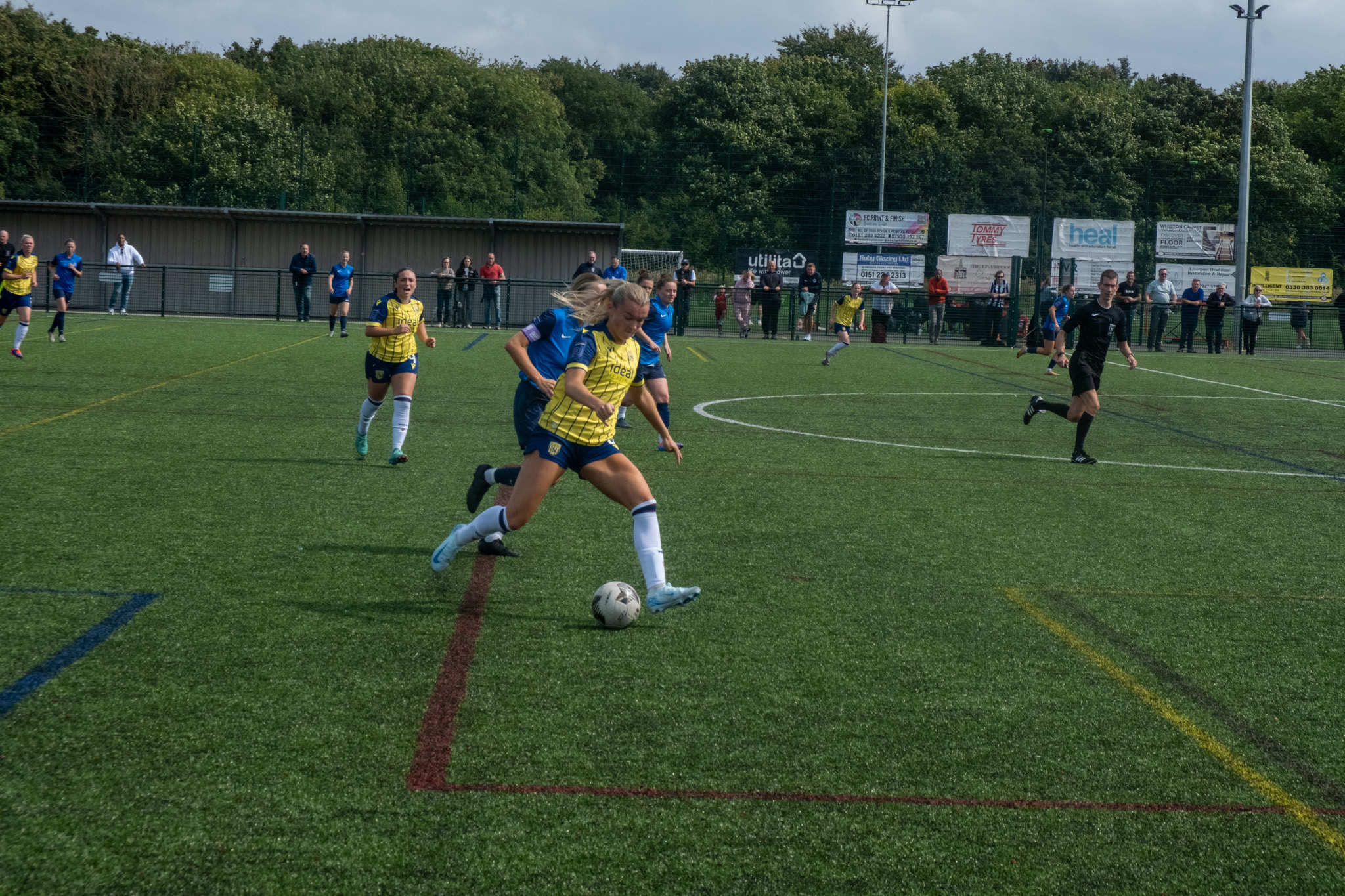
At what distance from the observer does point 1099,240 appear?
44.2m

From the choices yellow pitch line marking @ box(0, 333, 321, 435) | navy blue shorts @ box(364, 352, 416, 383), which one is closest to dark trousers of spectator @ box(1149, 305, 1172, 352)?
yellow pitch line marking @ box(0, 333, 321, 435)

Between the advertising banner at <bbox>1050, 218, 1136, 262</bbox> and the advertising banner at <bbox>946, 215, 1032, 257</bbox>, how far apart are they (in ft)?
5.04

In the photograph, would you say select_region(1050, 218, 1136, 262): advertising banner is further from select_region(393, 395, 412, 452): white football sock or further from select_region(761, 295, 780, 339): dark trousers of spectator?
select_region(393, 395, 412, 452): white football sock

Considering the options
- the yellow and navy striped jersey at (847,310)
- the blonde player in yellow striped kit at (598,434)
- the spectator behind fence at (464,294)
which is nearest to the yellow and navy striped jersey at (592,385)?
the blonde player in yellow striped kit at (598,434)

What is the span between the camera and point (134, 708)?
4504 millimetres

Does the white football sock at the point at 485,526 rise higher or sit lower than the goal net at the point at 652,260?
lower

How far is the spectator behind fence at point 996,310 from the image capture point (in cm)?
3556

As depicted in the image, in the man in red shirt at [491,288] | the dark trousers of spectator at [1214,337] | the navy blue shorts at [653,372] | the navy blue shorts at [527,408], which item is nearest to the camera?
the navy blue shorts at [527,408]

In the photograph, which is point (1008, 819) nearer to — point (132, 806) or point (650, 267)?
point (132, 806)

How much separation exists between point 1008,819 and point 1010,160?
46.9 m

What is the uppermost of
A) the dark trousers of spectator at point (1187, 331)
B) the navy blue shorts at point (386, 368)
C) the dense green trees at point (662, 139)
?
the dense green trees at point (662, 139)

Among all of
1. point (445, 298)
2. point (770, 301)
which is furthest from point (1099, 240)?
point (445, 298)

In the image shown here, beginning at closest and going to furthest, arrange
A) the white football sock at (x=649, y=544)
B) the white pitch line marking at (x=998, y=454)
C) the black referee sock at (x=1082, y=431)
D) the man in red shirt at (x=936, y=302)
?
the white football sock at (x=649, y=544), the white pitch line marking at (x=998, y=454), the black referee sock at (x=1082, y=431), the man in red shirt at (x=936, y=302)

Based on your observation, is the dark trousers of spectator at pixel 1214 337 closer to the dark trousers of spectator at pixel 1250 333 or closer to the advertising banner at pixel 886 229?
the dark trousers of spectator at pixel 1250 333
